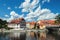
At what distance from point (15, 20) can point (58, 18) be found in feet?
170

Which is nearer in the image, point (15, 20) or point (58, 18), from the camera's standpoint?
point (58, 18)

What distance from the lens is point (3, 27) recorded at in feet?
257

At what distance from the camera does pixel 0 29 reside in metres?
75.0

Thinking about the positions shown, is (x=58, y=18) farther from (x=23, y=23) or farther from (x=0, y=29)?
(x=23, y=23)

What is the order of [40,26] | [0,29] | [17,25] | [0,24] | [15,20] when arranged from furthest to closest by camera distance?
[15,20], [17,25], [40,26], [0,24], [0,29]

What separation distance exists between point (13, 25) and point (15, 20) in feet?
52.9

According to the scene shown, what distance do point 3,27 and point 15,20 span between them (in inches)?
1927

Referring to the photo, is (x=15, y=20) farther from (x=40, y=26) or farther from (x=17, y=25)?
(x=40, y=26)

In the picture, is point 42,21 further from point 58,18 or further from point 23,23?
point 58,18

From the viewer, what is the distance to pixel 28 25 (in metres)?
116

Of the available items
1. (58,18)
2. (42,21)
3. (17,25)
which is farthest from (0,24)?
(42,21)

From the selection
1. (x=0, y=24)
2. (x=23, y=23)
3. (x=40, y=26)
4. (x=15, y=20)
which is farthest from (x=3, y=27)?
(x=15, y=20)

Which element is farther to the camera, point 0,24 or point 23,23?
point 23,23

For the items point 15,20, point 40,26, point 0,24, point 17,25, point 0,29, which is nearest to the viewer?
point 0,29
